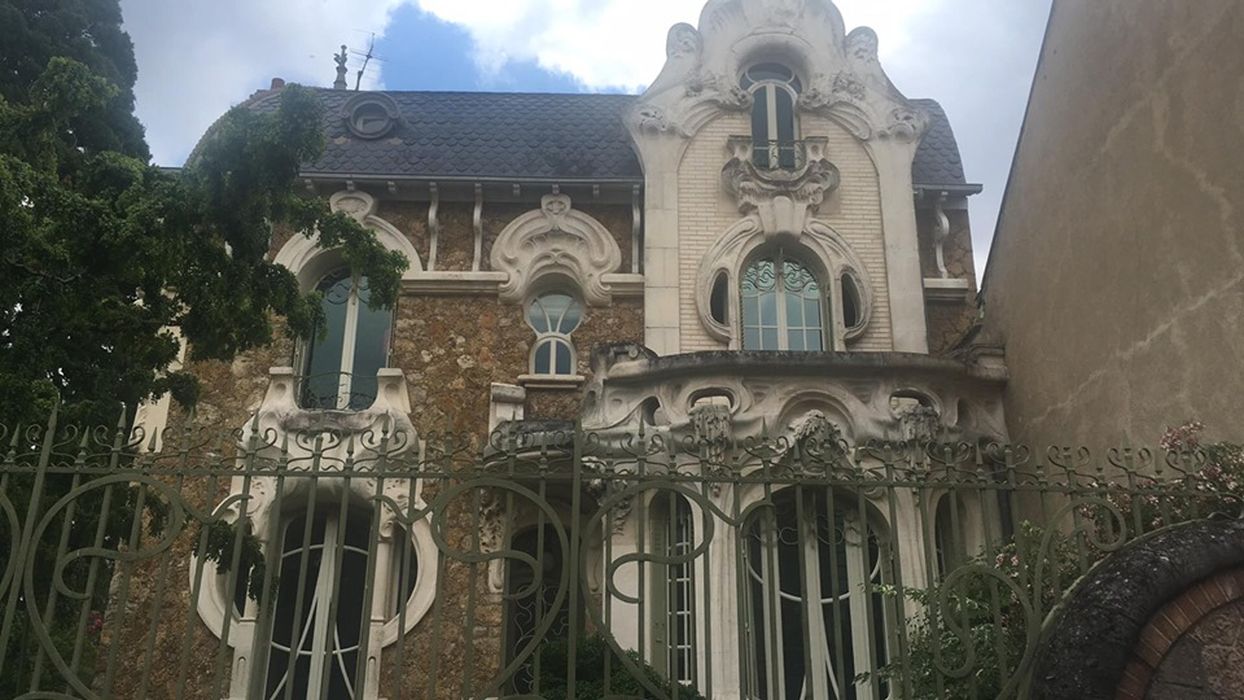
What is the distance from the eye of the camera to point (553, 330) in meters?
12.8

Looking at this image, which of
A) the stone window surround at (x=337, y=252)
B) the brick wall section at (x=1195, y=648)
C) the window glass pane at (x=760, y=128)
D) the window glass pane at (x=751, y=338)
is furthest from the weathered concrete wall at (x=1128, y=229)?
the stone window surround at (x=337, y=252)

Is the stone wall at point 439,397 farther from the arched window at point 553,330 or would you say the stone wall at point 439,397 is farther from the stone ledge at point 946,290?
the stone ledge at point 946,290

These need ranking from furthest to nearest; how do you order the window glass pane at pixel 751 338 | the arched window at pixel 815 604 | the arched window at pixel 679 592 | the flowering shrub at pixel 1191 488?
the window glass pane at pixel 751 338, the arched window at pixel 815 604, the arched window at pixel 679 592, the flowering shrub at pixel 1191 488

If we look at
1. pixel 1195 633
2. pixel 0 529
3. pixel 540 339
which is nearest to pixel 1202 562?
pixel 1195 633

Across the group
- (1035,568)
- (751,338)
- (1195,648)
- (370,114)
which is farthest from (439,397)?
(1195,648)

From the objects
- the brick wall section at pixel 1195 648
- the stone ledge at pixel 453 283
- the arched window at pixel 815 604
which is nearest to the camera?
the brick wall section at pixel 1195 648

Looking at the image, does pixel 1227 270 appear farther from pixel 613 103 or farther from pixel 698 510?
pixel 613 103

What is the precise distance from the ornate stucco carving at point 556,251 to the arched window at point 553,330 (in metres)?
0.26

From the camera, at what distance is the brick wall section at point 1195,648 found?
15.8ft

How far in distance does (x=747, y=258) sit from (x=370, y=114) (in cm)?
Answer: 553

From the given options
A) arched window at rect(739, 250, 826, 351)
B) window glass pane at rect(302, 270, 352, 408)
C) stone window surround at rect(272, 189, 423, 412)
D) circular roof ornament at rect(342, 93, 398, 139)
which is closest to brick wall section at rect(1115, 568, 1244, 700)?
arched window at rect(739, 250, 826, 351)

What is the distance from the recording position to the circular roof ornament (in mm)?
13992

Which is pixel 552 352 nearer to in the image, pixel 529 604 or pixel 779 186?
pixel 529 604

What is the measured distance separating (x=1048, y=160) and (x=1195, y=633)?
20.1 feet
